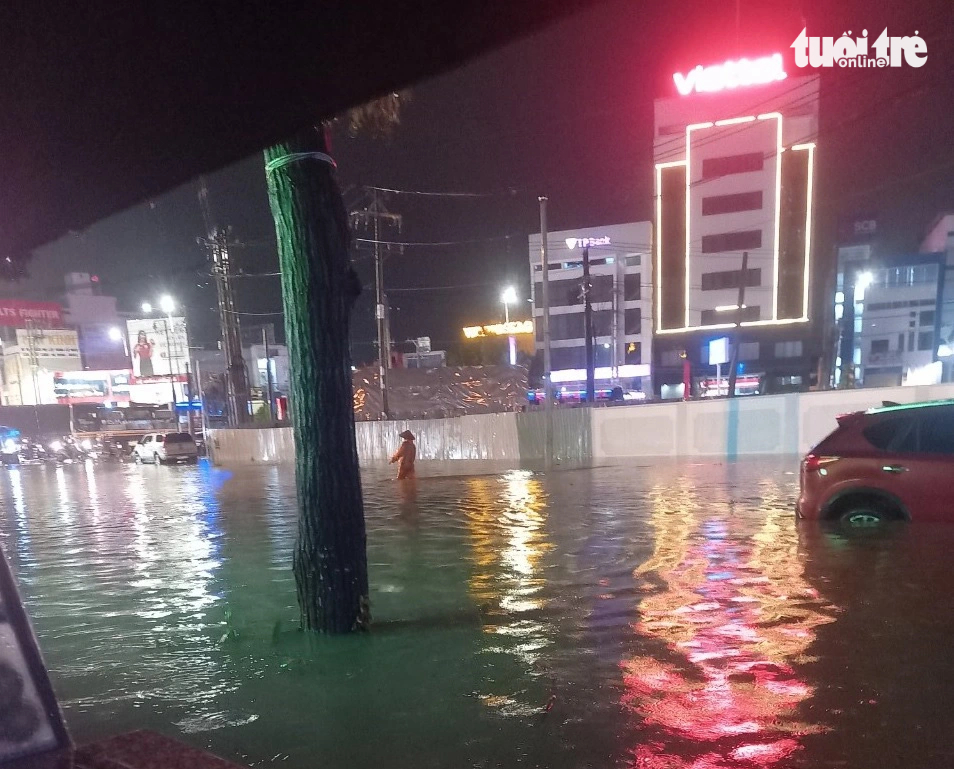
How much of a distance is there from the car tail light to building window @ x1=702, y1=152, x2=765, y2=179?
43336mm

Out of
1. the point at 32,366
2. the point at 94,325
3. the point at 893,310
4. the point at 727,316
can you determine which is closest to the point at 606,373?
the point at 727,316

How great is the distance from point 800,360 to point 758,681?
4763cm

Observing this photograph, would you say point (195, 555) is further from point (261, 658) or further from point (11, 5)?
point (11, 5)

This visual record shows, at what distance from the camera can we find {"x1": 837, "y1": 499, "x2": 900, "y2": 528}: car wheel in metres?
6.53

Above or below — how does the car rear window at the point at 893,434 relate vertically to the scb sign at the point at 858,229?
below

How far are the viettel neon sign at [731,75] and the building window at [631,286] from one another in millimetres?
14264

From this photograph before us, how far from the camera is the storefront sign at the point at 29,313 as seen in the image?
46.2 metres

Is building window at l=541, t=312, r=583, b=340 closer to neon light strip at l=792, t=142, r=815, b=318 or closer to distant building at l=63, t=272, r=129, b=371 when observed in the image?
neon light strip at l=792, t=142, r=815, b=318

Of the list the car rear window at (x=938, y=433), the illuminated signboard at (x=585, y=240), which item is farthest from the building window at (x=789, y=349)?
the car rear window at (x=938, y=433)

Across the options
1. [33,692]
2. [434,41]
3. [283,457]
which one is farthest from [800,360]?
[33,692]

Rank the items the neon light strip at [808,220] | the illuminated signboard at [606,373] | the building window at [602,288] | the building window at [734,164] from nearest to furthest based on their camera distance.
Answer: the neon light strip at [808,220] < the building window at [734,164] < the illuminated signboard at [606,373] < the building window at [602,288]

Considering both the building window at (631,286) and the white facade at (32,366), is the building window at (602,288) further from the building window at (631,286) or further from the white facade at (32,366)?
the white facade at (32,366)

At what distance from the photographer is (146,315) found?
56625 mm

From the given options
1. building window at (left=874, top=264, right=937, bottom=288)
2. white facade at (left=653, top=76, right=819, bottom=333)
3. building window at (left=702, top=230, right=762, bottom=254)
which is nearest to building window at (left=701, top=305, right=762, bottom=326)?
white facade at (left=653, top=76, right=819, bottom=333)
